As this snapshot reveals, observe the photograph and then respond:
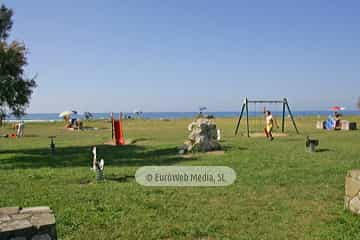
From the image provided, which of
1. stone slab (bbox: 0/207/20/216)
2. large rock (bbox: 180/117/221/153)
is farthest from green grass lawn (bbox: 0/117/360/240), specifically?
large rock (bbox: 180/117/221/153)

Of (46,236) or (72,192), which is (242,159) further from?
(46,236)

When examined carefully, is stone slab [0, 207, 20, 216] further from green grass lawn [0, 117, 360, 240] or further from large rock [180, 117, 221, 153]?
large rock [180, 117, 221, 153]

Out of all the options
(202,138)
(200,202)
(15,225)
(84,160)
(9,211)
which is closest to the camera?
(15,225)

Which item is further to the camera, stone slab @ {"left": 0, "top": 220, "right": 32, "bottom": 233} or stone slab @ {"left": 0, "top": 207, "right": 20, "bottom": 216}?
stone slab @ {"left": 0, "top": 207, "right": 20, "bottom": 216}

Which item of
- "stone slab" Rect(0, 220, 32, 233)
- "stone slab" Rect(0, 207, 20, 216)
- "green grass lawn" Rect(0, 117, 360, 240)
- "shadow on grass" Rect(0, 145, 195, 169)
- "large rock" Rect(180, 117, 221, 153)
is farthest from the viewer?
"large rock" Rect(180, 117, 221, 153)

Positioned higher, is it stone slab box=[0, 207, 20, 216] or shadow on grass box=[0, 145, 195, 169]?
stone slab box=[0, 207, 20, 216]

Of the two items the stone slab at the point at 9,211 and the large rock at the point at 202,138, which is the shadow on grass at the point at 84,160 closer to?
the large rock at the point at 202,138

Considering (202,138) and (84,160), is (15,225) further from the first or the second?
(202,138)

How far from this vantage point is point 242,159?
15.8 meters

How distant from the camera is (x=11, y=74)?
66.7 ft

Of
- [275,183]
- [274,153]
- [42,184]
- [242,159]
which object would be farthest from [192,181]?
[274,153]

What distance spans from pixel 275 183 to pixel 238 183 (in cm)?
95

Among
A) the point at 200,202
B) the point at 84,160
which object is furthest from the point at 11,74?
the point at 200,202

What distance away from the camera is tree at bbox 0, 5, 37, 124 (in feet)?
65.0
